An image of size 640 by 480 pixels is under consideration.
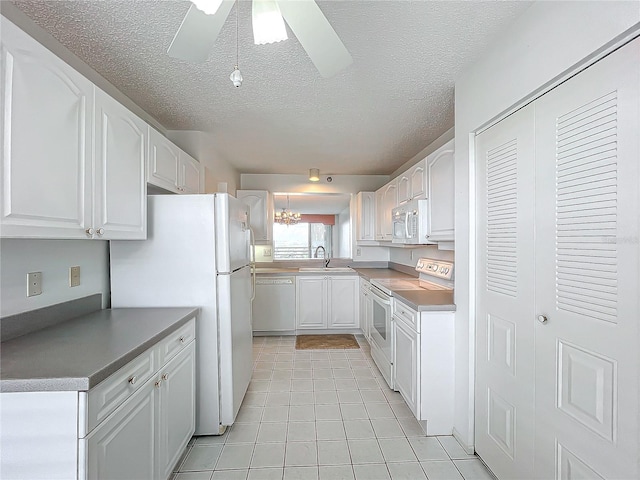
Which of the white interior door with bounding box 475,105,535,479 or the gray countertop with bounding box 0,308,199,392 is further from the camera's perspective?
the white interior door with bounding box 475,105,535,479

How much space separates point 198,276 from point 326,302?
2.53 meters

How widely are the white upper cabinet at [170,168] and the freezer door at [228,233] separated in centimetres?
45

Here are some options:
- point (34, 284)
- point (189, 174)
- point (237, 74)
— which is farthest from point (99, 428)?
point (189, 174)

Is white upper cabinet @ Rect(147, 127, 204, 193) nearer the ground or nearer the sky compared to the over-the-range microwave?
nearer the sky

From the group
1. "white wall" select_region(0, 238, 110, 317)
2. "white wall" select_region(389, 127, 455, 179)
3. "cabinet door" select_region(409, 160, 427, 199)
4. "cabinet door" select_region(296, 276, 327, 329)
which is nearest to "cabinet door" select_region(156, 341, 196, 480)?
"white wall" select_region(0, 238, 110, 317)

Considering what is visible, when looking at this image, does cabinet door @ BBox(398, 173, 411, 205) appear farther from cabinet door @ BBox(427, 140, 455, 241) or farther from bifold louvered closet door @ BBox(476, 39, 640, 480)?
bifold louvered closet door @ BBox(476, 39, 640, 480)

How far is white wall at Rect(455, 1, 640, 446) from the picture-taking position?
1.07 metres

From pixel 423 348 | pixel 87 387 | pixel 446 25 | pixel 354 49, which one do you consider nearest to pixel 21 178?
pixel 87 387

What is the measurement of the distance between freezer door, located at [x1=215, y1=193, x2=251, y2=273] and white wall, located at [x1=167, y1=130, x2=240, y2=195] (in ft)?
3.29

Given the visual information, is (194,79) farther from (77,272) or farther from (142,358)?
(142,358)

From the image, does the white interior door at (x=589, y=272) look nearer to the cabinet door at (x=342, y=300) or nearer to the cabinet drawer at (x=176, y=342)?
the cabinet drawer at (x=176, y=342)

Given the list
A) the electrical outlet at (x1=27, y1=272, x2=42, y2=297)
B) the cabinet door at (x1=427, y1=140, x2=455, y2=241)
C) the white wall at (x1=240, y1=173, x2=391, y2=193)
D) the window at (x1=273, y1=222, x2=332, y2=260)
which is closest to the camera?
the electrical outlet at (x1=27, y1=272, x2=42, y2=297)

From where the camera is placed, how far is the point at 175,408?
66.8 inches

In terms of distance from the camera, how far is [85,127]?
140cm
